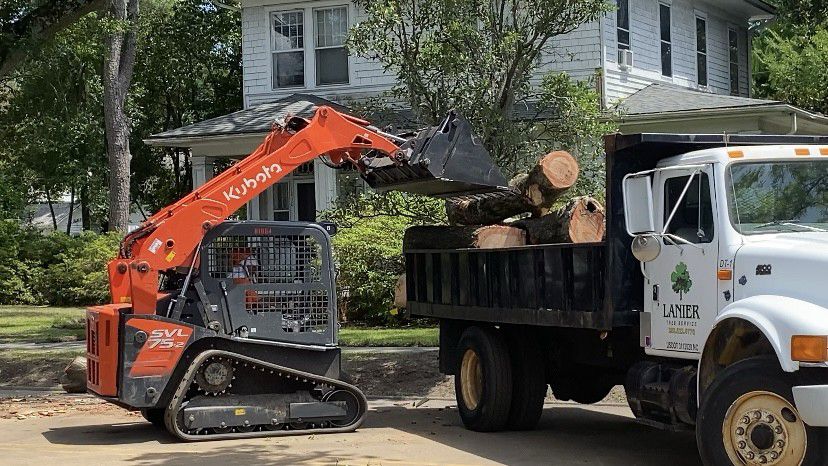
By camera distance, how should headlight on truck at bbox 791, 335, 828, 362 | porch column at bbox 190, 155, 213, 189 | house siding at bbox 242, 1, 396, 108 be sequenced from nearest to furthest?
headlight on truck at bbox 791, 335, 828, 362 → house siding at bbox 242, 1, 396, 108 → porch column at bbox 190, 155, 213, 189

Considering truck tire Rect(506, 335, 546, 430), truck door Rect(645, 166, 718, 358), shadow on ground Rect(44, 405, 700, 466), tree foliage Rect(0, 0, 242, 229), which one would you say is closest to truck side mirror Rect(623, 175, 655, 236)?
truck door Rect(645, 166, 718, 358)

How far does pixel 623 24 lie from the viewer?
24781 millimetres

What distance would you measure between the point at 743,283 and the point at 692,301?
57 centimetres

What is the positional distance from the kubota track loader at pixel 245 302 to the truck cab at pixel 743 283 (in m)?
2.79

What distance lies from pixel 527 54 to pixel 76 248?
1742 cm

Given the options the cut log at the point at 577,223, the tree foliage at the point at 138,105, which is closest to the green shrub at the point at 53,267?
the tree foliage at the point at 138,105

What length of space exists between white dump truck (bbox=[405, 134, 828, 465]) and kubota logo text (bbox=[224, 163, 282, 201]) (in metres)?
2.13

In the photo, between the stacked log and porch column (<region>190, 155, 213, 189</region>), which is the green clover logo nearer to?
the stacked log

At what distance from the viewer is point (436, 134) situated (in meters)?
10.9

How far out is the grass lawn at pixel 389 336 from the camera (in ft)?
55.5

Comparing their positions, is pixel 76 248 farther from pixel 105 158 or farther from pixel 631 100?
pixel 631 100

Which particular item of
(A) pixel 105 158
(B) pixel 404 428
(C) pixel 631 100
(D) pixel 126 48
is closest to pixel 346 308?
(C) pixel 631 100

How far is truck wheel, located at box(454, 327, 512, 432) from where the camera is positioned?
1073 cm

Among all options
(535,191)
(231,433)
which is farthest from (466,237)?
(231,433)
